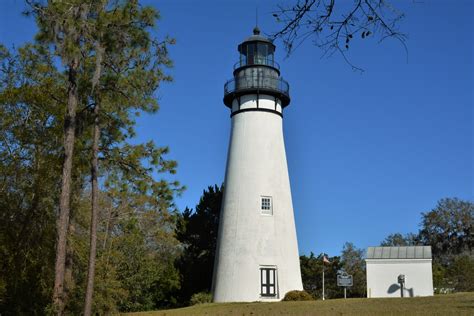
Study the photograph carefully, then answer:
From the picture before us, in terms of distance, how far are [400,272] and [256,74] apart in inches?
483

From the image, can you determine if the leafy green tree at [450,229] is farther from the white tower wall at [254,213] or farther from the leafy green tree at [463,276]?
the white tower wall at [254,213]

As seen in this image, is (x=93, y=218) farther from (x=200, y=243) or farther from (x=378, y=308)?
(x=200, y=243)

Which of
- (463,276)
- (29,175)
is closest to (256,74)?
(29,175)

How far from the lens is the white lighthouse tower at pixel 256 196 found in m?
26.4

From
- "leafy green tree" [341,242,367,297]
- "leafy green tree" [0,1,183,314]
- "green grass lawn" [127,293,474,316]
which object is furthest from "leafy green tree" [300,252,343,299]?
"leafy green tree" [0,1,183,314]

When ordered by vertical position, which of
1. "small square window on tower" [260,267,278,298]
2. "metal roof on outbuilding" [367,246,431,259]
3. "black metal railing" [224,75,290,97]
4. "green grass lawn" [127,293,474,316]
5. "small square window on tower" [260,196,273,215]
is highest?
"black metal railing" [224,75,290,97]

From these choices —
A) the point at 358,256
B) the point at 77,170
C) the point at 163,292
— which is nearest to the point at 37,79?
the point at 77,170

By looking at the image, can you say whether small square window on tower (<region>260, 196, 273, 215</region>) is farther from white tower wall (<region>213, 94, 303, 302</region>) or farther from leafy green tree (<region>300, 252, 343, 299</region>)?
leafy green tree (<region>300, 252, 343, 299</region>)

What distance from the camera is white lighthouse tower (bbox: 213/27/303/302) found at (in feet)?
86.6

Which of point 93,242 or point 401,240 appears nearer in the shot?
point 93,242

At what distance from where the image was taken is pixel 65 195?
49.7ft

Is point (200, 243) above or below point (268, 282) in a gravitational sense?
above

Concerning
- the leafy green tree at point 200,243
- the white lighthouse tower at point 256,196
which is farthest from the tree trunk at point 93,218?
the leafy green tree at point 200,243

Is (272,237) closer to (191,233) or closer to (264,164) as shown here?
(264,164)
